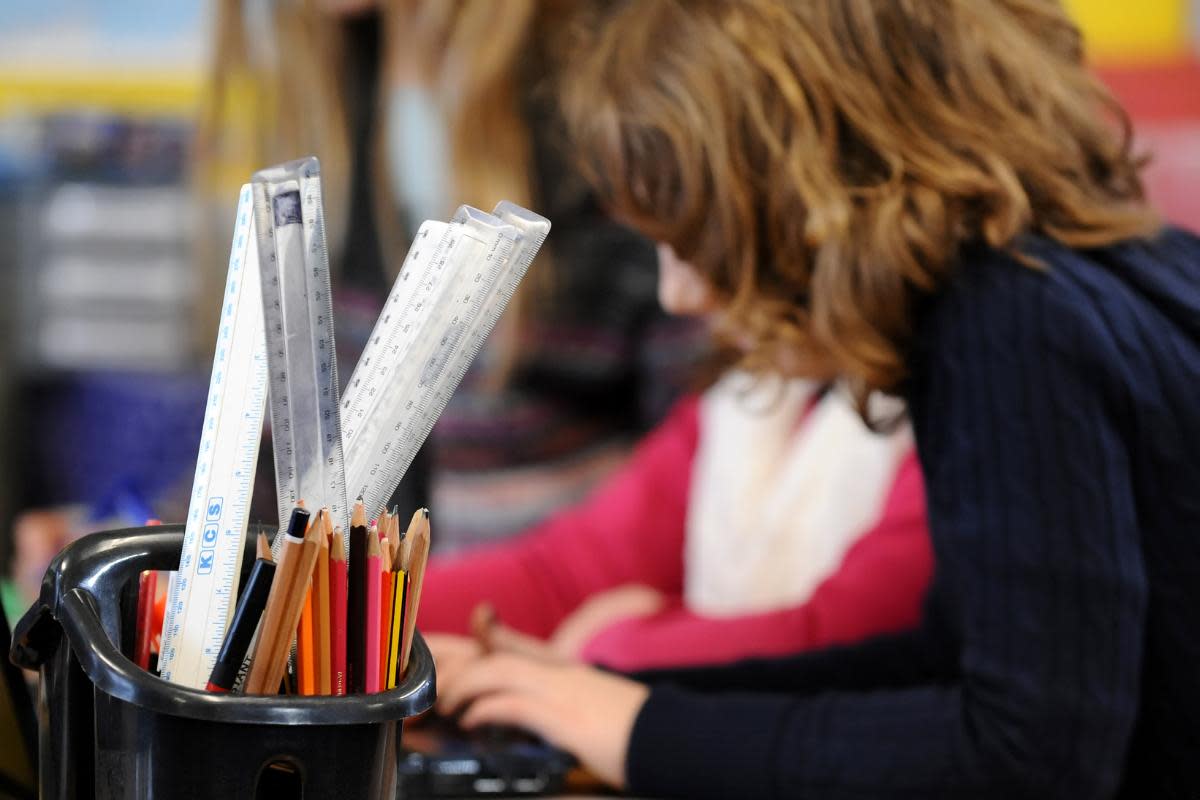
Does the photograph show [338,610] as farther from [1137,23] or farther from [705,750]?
[1137,23]

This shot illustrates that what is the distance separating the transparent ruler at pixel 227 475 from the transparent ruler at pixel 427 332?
29 millimetres

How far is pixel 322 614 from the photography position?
1.10ft

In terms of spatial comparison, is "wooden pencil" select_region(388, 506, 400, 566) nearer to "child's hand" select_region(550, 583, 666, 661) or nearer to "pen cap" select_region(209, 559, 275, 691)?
"pen cap" select_region(209, 559, 275, 691)

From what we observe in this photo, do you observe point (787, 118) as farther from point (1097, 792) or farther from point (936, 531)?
point (1097, 792)

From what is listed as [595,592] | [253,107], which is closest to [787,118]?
[595,592]

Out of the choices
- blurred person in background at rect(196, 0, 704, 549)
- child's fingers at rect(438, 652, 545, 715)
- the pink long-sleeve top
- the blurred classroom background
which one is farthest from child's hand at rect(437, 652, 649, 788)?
the blurred classroom background

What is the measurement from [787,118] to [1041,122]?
0.38 ft

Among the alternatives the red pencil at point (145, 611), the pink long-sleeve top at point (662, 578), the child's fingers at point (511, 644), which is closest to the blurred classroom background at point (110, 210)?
the pink long-sleeve top at point (662, 578)

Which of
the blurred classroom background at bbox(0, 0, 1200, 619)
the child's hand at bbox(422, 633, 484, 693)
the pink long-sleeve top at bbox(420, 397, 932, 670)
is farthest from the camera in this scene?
the blurred classroom background at bbox(0, 0, 1200, 619)

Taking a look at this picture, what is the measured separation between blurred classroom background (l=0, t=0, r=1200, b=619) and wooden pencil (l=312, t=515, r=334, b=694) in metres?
1.11

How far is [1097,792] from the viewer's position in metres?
0.55

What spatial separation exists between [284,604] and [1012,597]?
329 millimetres

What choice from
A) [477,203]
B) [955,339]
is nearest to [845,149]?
[955,339]

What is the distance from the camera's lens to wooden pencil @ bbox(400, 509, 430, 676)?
Result: 346mm
